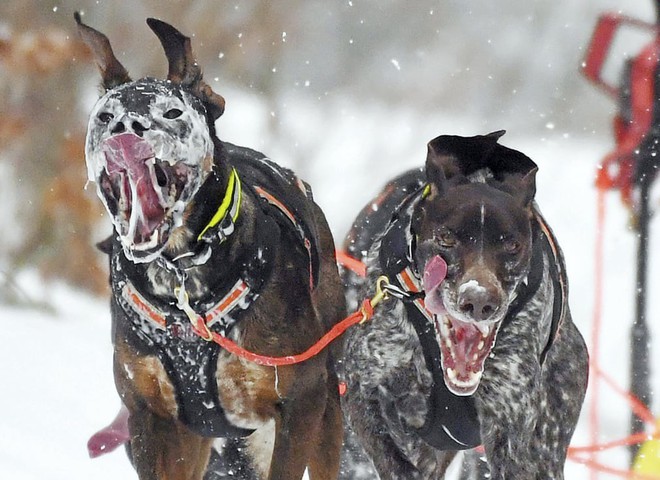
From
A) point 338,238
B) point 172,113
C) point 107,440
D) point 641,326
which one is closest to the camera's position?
point 172,113

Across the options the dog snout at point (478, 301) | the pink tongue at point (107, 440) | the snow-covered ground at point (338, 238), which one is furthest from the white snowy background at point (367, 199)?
the dog snout at point (478, 301)

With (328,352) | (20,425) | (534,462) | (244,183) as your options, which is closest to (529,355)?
(534,462)

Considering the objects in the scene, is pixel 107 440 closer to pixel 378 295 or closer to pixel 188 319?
pixel 188 319

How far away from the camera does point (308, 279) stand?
316cm

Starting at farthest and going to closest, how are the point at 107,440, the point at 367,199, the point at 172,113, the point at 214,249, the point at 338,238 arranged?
the point at 367,199, the point at 338,238, the point at 107,440, the point at 214,249, the point at 172,113

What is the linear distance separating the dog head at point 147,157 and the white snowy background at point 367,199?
2.49 metres

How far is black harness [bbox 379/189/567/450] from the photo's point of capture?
2.94m

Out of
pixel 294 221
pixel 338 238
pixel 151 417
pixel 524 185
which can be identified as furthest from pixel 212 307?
pixel 338 238

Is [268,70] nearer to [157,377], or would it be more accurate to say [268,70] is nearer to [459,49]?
[459,49]

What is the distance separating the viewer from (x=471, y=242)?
9.04 ft

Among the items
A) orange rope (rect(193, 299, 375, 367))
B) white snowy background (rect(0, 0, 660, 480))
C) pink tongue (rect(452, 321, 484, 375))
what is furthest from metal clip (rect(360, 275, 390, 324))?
white snowy background (rect(0, 0, 660, 480))

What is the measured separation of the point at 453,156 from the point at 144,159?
2.35 ft

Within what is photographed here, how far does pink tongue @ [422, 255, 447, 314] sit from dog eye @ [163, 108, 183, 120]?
62 centimetres

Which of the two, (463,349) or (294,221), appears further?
(294,221)
